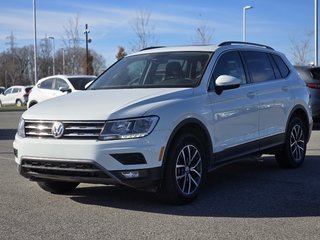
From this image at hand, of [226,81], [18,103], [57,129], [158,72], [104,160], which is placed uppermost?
[158,72]

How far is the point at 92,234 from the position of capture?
470 cm

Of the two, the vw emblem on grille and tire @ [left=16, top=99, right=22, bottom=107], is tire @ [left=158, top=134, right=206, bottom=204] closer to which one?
the vw emblem on grille

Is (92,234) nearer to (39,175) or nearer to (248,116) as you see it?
(39,175)

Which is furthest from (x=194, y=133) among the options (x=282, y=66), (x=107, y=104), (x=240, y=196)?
(x=282, y=66)

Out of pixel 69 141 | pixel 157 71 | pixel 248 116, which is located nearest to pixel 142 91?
pixel 157 71

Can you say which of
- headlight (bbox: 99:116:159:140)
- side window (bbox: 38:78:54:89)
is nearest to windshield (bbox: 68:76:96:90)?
side window (bbox: 38:78:54:89)

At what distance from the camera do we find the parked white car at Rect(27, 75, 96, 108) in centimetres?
1689

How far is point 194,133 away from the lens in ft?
19.5

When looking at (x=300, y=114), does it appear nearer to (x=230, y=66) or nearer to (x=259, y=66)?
(x=259, y=66)

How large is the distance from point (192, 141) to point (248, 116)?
4.25 ft

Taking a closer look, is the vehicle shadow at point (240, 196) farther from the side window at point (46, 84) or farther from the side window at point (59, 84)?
the side window at point (46, 84)

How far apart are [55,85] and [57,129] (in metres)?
12.5

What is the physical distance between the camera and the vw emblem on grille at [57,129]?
5.34m

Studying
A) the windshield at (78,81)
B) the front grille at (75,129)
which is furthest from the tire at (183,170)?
the windshield at (78,81)
